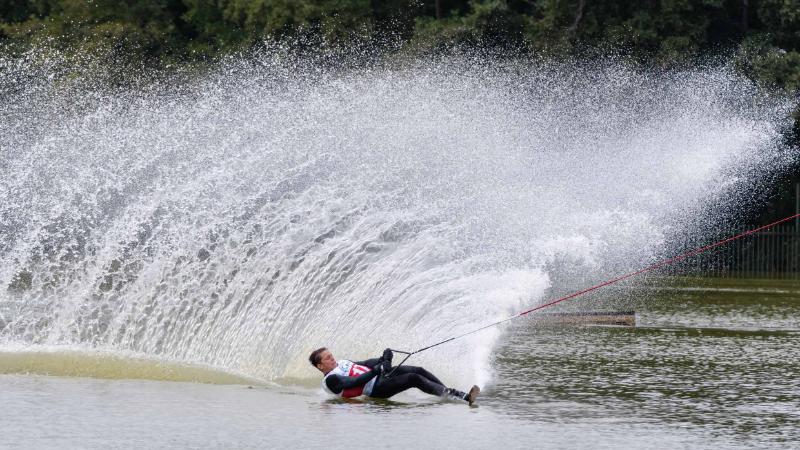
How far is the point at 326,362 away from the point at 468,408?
4.64 feet

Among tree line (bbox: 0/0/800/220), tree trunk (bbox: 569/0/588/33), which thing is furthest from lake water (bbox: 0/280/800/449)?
tree trunk (bbox: 569/0/588/33)

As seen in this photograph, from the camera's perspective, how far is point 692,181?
33.9 metres

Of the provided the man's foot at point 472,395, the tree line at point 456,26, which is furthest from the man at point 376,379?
the tree line at point 456,26

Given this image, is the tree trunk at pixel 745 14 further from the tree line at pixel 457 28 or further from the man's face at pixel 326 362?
the man's face at pixel 326 362

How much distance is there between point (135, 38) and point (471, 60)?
33.3 ft

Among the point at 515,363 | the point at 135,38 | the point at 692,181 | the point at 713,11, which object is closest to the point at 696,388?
the point at 515,363

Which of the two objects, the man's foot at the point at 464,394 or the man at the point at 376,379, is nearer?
the man's foot at the point at 464,394

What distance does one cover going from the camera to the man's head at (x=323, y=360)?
47.7 ft

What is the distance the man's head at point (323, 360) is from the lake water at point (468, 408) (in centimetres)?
30

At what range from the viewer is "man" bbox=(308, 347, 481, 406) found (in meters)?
14.4

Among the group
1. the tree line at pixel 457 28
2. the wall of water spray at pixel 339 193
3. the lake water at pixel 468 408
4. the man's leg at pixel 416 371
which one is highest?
the tree line at pixel 457 28

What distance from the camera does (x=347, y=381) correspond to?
568 inches

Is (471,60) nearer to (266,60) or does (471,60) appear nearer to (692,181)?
(266,60)

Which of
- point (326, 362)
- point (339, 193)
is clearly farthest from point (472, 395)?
point (339, 193)
